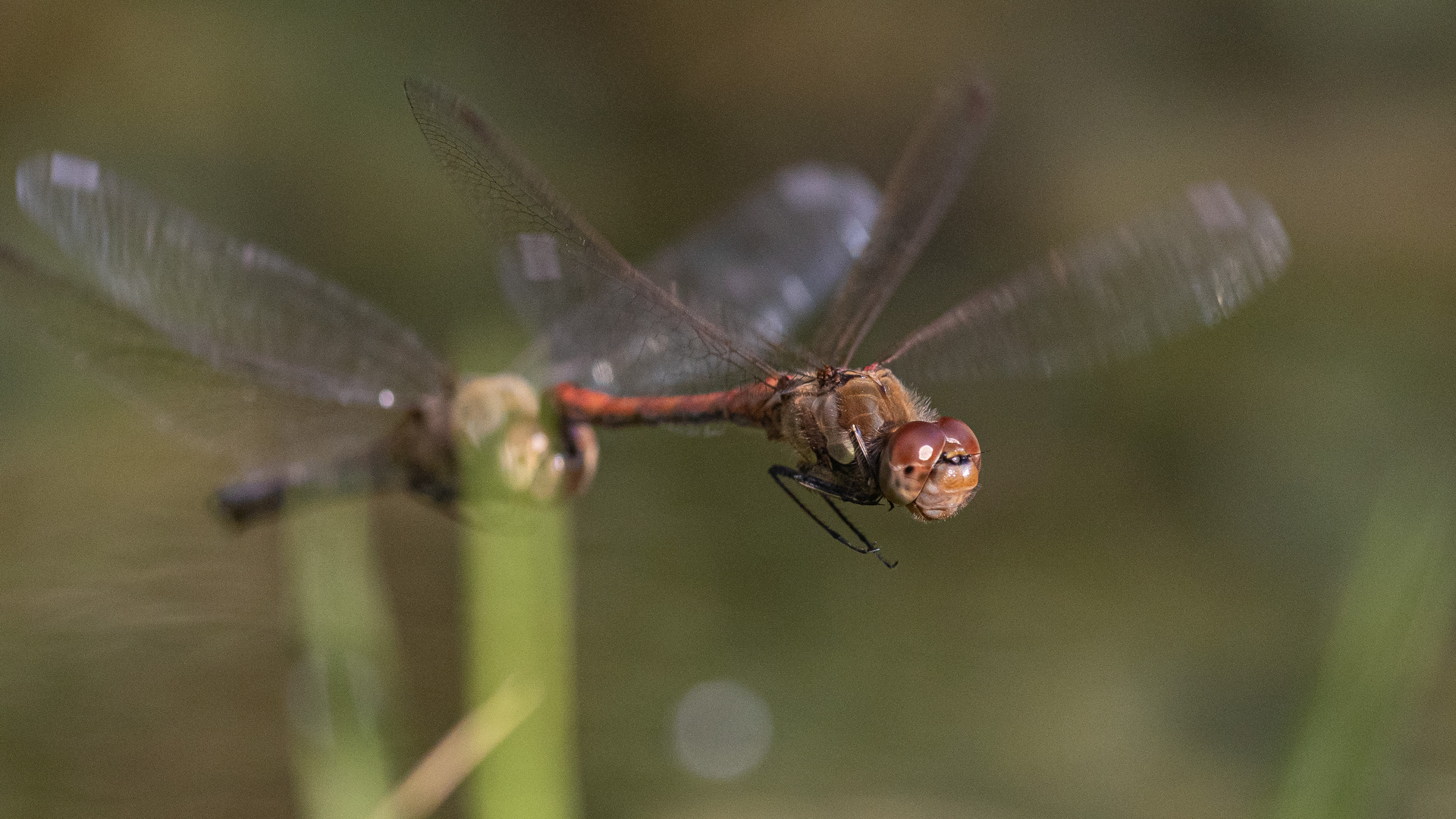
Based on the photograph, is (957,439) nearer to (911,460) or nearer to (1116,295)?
(911,460)

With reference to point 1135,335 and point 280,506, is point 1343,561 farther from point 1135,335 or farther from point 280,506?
point 280,506

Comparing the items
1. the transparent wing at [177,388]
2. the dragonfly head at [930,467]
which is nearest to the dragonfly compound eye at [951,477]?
the dragonfly head at [930,467]

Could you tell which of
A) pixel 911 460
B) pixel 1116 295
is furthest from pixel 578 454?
pixel 1116 295

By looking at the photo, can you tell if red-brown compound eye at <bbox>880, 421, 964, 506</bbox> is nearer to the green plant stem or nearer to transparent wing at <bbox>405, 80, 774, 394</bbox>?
transparent wing at <bbox>405, 80, 774, 394</bbox>

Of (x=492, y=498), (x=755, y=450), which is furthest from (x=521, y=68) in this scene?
(x=492, y=498)

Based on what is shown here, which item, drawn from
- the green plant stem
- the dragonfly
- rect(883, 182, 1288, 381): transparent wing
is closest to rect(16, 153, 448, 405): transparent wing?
the dragonfly

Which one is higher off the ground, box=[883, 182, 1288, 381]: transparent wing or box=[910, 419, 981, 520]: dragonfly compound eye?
box=[883, 182, 1288, 381]: transparent wing

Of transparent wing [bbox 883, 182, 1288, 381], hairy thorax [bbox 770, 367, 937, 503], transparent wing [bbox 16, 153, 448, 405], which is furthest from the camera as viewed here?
transparent wing [bbox 16, 153, 448, 405]

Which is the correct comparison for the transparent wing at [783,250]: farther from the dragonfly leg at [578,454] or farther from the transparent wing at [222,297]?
the transparent wing at [222,297]
